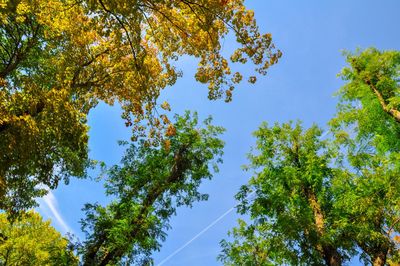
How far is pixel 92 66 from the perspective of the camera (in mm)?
11016

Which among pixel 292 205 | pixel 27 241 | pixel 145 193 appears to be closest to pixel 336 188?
pixel 292 205

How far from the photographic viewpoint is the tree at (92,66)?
23.1 feet

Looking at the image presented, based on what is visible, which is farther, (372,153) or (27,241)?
(27,241)

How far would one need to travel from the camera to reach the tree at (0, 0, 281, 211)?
7.05m

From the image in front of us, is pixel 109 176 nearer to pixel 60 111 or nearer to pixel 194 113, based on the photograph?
pixel 194 113

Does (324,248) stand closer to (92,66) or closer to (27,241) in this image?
(92,66)

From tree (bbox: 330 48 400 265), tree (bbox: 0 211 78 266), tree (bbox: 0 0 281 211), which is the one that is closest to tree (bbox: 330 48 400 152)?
tree (bbox: 330 48 400 265)

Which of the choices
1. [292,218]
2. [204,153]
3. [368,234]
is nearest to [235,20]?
[292,218]

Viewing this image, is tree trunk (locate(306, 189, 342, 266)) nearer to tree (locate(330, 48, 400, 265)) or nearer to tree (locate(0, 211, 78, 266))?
tree (locate(330, 48, 400, 265))

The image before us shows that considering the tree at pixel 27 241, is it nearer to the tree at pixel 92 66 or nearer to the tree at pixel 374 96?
the tree at pixel 92 66

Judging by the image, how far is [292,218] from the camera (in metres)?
12.3

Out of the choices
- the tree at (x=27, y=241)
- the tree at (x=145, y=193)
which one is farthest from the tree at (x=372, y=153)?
the tree at (x=27, y=241)

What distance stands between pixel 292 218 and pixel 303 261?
2.47m

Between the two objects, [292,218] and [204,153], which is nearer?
[292,218]
